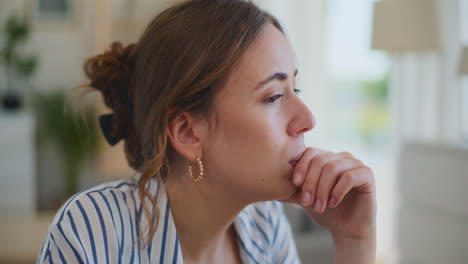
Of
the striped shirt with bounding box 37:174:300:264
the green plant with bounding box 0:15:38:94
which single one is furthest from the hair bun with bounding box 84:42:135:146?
the green plant with bounding box 0:15:38:94

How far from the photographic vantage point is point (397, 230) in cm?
291

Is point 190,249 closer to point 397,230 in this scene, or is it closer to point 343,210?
point 343,210

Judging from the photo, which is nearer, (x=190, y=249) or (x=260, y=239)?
(x=190, y=249)

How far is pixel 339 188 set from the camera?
1.12 metres

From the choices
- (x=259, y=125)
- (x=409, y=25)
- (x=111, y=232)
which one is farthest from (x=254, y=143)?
(x=409, y=25)

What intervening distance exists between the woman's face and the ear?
1.2 inches

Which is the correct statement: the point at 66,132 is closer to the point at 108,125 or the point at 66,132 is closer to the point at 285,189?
the point at 108,125

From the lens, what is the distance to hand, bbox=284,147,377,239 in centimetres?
111

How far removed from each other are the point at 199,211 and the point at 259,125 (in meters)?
0.27

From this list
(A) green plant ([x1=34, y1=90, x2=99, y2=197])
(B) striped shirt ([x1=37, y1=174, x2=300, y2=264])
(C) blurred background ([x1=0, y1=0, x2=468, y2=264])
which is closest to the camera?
(B) striped shirt ([x1=37, y1=174, x2=300, y2=264])

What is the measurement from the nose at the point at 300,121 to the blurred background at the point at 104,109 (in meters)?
2.04

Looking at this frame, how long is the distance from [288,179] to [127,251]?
0.37 metres

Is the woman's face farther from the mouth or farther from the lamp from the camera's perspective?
the lamp

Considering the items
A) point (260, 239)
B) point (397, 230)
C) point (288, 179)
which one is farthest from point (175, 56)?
point (397, 230)
